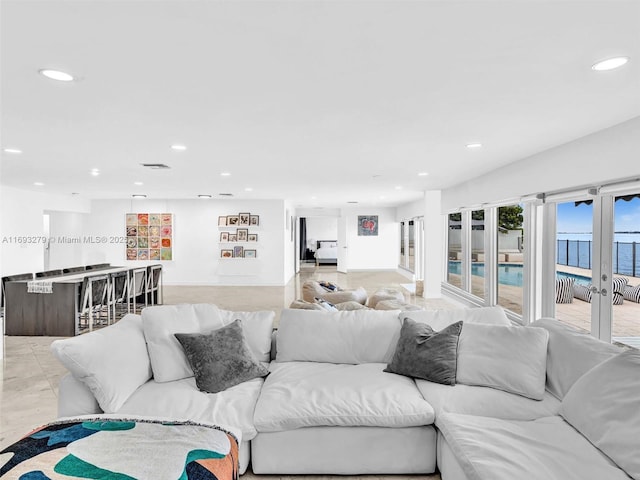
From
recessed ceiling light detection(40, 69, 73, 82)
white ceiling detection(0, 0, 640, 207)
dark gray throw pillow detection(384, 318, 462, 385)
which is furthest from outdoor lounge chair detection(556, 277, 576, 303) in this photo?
recessed ceiling light detection(40, 69, 73, 82)

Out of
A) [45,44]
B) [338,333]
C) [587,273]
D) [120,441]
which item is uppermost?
[45,44]

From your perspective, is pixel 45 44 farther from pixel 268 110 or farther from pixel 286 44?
pixel 268 110

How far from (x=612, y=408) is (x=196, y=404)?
219 centimetres

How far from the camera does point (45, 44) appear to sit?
219 centimetres

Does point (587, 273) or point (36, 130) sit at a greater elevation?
point (36, 130)

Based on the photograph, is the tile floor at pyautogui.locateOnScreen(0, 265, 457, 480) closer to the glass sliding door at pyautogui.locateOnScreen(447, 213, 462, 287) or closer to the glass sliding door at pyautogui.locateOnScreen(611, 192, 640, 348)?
the glass sliding door at pyautogui.locateOnScreen(447, 213, 462, 287)

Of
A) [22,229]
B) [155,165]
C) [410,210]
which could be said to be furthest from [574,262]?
[22,229]

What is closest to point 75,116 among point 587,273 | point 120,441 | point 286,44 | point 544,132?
point 286,44

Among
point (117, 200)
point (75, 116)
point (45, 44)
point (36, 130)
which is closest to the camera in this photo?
point (45, 44)

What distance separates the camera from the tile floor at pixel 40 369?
10.8 feet

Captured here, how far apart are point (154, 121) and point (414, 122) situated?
225cm

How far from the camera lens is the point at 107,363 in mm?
2551

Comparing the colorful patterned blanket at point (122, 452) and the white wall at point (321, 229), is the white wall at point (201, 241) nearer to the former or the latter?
the white wall at point (321, 229)

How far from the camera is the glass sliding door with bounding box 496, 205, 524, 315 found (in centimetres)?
650
